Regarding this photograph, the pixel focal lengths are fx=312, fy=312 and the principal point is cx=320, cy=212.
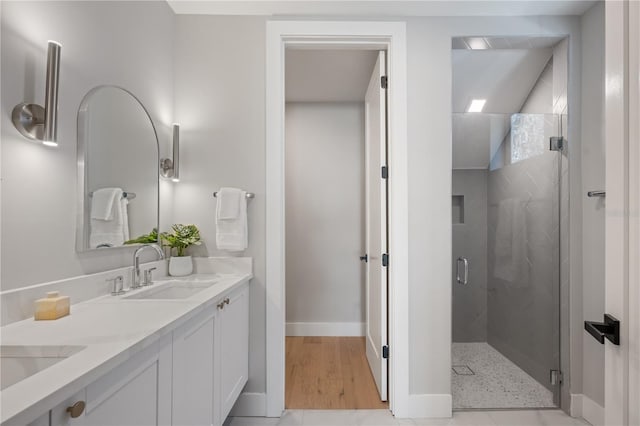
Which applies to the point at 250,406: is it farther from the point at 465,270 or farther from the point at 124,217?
the point at 465,270

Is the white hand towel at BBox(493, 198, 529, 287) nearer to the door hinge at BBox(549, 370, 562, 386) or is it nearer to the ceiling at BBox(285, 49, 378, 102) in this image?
the door hinge at BBox(549, 370, 562, 386)

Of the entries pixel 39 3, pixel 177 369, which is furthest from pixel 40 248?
pixel 39 3

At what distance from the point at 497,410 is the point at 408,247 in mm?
1194

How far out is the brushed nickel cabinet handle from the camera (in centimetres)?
65

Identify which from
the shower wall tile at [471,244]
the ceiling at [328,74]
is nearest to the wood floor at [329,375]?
the shower wall tile at [471,244]

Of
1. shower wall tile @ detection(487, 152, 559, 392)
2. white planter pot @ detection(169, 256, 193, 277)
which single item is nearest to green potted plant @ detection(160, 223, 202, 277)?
white planter pot @ detection(169, 256, 193, 277)

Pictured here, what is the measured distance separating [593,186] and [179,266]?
2540mm

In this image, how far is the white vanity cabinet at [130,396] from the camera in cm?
67

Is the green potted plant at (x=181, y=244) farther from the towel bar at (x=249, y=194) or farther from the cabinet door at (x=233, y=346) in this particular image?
the cabinet door at (x=233, y=346)

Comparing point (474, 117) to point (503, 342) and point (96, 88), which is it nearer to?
point (503, 342)

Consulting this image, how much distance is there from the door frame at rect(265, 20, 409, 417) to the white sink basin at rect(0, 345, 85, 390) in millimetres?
1232

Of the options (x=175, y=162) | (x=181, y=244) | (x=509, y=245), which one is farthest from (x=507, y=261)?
(x=175, y=162)

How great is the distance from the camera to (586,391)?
6.26 ft

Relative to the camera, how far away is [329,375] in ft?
7.97
